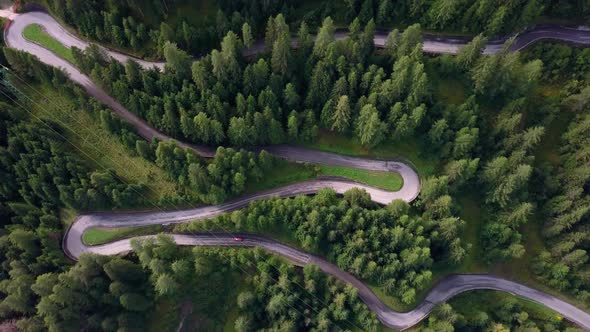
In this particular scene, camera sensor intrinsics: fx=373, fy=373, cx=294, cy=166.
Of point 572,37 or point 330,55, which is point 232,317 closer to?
point 330,55

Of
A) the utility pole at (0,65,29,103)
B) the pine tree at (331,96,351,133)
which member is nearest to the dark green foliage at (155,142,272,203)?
the pine tree at (331,96,351,133)

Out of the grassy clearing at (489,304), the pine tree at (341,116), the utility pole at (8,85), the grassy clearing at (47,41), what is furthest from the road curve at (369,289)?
the grassy clearing at (47,41)

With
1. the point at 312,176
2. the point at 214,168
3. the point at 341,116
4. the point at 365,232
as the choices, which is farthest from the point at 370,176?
the point at 214,168

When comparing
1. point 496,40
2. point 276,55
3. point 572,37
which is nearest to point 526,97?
point 496,40

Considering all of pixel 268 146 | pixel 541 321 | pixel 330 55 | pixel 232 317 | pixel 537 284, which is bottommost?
pixel 541 321

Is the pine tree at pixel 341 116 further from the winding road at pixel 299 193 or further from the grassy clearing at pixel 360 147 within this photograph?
the winding road at pixel 299 193

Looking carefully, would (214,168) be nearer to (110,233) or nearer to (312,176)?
(312,176)
